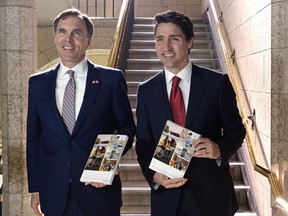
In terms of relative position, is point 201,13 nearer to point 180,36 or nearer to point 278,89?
point 278,89

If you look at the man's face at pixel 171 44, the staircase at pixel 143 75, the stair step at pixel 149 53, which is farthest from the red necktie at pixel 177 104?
the stair step at pixel 149 53

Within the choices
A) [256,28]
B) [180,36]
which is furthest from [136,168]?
[180,36]

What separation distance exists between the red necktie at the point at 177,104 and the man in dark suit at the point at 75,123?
0.36 metres

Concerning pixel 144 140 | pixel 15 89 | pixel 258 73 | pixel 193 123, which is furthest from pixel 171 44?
pixel 15 89

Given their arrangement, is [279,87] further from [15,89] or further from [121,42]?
[121,42]

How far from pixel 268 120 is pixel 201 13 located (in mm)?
7718

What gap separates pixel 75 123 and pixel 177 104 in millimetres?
615

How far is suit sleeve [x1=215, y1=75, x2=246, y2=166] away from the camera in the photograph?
206 centimetres

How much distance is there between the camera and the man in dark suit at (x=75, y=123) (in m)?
2.32

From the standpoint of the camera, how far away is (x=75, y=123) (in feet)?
7.60

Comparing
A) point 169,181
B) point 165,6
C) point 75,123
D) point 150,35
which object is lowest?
point 169,181

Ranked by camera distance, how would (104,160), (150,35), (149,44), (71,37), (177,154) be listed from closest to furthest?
(177,154), (104,160), (71,37), (149,44), (150,35)

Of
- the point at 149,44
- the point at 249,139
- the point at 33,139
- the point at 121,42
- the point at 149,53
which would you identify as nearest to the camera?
the point at 33,139

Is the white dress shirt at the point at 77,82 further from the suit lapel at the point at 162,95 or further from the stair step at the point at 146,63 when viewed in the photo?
the stair step at the point at 146,63
